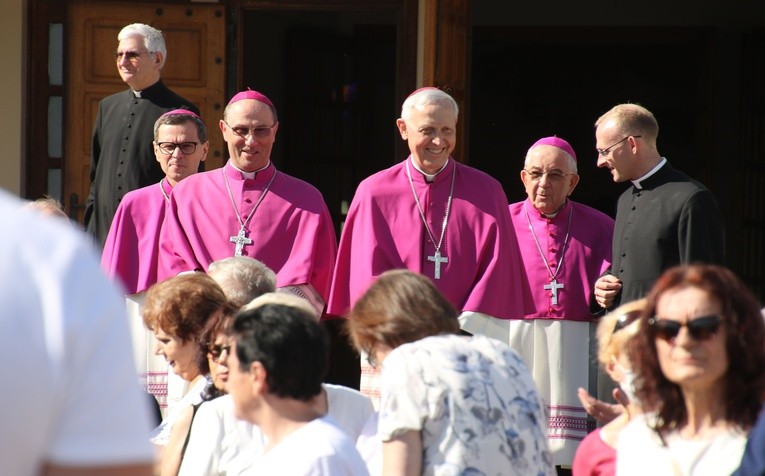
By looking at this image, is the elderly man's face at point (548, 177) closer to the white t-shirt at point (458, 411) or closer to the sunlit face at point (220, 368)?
the sunlit face at point (220, 368)

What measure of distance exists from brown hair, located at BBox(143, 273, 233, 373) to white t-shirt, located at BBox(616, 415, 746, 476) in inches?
68.1

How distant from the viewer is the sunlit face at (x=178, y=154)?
7.23 meters

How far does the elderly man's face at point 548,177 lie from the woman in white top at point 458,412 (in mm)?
4021

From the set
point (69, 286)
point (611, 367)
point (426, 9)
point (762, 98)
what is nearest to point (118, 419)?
point (69, 286)

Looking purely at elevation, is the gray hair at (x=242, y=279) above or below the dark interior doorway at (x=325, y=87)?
below

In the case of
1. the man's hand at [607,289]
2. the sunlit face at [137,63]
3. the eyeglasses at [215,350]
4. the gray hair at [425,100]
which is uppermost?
the sunlit face at [137,63]

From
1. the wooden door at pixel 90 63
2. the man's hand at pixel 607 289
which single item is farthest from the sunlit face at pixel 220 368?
the wooden door at pixel 90 63

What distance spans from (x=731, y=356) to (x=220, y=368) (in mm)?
1662

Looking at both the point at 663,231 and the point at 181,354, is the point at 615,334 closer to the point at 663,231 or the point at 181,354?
the point at 181,354

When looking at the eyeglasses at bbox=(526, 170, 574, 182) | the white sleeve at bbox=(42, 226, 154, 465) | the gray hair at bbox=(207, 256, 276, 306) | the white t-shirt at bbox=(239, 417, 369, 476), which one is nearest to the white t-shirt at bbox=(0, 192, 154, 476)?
the white sleeve at bbox=(42, 226, 154, 465)

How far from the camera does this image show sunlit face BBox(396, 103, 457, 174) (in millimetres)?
6598

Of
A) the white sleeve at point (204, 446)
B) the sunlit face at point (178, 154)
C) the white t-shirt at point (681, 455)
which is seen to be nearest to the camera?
the white t-shirt at point (681, 455)

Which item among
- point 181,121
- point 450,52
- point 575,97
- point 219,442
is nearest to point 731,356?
point 219,442

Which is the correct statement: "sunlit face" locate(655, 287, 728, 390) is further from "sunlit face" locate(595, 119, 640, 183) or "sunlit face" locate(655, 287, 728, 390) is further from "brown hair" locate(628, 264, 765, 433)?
"sunlit face" locate(595, 119, 640, 183)
